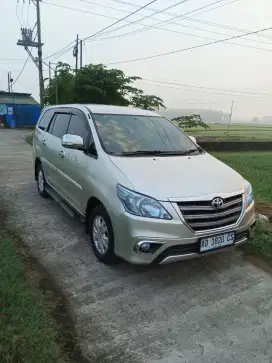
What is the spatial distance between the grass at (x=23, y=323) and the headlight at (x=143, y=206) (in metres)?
1.10

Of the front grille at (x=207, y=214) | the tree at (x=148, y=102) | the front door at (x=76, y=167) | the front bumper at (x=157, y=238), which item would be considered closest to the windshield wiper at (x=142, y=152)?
the front door at (x=76, y=167)

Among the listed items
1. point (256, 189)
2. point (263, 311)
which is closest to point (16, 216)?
point (263, 311)

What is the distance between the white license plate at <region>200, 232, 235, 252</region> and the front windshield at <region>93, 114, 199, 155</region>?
3.98 feet

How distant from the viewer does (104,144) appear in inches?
146

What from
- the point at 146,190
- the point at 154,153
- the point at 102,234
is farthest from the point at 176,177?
the point at 102,234

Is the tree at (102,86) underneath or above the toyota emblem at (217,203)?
above

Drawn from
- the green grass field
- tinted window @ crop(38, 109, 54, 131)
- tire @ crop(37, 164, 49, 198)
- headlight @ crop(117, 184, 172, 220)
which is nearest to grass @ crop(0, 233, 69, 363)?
headlight @ crop(117, 184, 172, 220)

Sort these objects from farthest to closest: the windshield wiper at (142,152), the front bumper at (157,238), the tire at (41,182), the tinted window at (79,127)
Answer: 1. the tire at (41,182)
2. the tinted window at (79,127)
3. the windshield wiper at (142,152)
4. the front bumper at (157,238)

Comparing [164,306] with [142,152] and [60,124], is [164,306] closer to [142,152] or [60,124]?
[142,152]

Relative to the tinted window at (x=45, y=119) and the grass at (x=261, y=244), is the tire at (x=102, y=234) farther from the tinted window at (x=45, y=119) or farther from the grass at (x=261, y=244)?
the tinted window at (x=45, y=119)

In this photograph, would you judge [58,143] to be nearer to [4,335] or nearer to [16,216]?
[16,216]

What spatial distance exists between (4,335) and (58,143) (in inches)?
122

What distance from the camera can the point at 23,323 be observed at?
2.31 meters

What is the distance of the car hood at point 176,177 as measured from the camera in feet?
9.84
